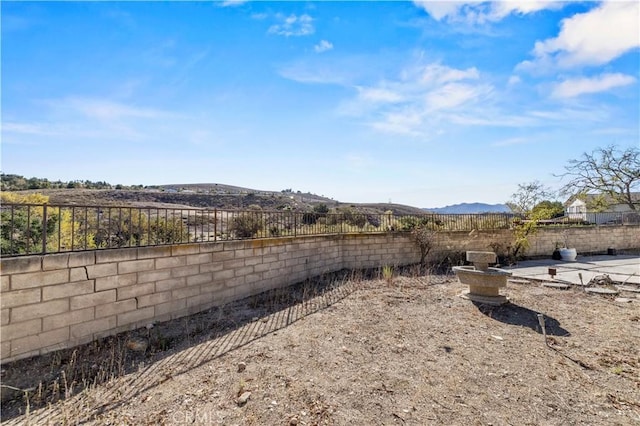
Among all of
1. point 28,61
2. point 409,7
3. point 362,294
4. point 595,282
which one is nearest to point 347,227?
point 362,294

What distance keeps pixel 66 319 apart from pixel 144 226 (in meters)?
2.24

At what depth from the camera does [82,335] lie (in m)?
4.27

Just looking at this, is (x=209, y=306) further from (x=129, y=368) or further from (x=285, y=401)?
(x=285, y=401)

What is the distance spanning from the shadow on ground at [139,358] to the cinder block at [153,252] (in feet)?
3.76

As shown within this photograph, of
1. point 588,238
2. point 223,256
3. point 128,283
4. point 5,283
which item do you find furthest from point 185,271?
point 588,238

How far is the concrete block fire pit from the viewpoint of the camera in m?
6.64

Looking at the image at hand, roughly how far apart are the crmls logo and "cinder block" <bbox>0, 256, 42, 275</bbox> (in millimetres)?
2665

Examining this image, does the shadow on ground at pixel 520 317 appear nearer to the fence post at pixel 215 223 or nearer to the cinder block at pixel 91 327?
the fence post at pixel 215 223

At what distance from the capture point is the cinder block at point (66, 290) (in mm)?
3971

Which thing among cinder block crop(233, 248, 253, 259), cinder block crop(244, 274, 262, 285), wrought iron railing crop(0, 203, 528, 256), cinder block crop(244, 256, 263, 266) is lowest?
cinder block crop(244, 274, 262, 285)

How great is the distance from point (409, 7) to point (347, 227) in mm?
6163

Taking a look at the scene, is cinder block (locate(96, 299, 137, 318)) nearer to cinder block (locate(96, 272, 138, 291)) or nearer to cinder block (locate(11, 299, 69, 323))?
cinder block (locate(96, 272, 138, 291))

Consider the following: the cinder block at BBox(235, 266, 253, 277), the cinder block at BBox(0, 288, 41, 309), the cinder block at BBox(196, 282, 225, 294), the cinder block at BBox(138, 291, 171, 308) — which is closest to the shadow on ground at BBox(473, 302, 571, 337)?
the cinder block at BBox(235, 266, 253, 277)

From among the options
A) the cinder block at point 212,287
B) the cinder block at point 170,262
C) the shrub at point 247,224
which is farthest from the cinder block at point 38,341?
the shrub at point 247,224
